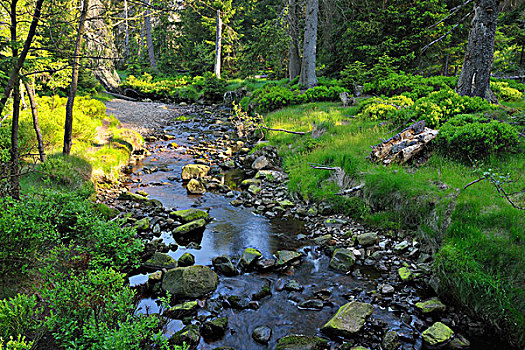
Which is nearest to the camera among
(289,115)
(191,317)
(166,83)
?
(191,317)

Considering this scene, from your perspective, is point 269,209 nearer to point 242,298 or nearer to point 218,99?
point 242,298

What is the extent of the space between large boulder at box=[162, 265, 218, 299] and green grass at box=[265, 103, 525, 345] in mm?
4000

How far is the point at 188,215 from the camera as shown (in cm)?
805

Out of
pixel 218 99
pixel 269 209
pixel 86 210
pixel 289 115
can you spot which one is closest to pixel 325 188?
pixel 269 209

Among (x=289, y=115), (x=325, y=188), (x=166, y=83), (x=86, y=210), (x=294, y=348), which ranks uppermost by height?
(x=166, y=83)

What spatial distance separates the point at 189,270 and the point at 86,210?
208 cm

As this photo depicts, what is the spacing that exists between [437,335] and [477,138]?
4.98m

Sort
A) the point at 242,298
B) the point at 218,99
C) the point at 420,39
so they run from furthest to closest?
the point at 218,99 < the point at 420,39 < the point at 242,298

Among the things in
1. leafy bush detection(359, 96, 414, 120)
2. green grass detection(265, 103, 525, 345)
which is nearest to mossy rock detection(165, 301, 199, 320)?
green grass detection(265, 103, 525, 345)

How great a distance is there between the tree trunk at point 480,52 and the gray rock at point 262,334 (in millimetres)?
9913

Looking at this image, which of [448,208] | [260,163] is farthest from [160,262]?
[260,163]

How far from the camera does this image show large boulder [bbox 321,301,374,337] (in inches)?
175

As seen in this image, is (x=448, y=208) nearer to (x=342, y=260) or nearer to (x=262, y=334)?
(x=342, y=260)

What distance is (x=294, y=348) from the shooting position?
13.8ft
